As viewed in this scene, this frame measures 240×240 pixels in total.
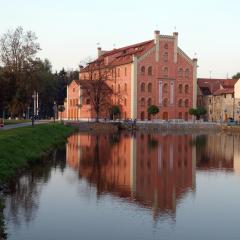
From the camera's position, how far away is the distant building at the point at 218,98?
101500mm

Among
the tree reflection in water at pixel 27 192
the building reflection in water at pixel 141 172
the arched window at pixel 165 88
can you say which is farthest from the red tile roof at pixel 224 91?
the tree reflection in water at pixel 27 192

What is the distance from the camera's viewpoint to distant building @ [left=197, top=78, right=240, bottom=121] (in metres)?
102

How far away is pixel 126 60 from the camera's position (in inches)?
3844

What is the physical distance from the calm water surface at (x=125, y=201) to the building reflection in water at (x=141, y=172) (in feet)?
0.14

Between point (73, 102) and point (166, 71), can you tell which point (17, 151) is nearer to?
point (166, 71)

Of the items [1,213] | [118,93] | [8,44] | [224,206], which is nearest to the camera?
[1,213]

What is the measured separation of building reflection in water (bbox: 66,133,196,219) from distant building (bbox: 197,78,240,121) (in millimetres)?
60666

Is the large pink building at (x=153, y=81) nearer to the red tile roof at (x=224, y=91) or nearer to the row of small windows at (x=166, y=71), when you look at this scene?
the row of small windows at (x=166, y=71)

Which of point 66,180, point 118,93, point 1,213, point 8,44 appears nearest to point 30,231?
point 1,213

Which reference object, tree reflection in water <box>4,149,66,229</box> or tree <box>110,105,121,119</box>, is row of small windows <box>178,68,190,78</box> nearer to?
tree <box>110,105,121,119</box>

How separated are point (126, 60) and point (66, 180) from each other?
7404cm

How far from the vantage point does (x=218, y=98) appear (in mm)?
104688

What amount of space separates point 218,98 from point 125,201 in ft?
289

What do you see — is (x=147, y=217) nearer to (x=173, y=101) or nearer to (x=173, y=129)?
(x=173, y=129)
